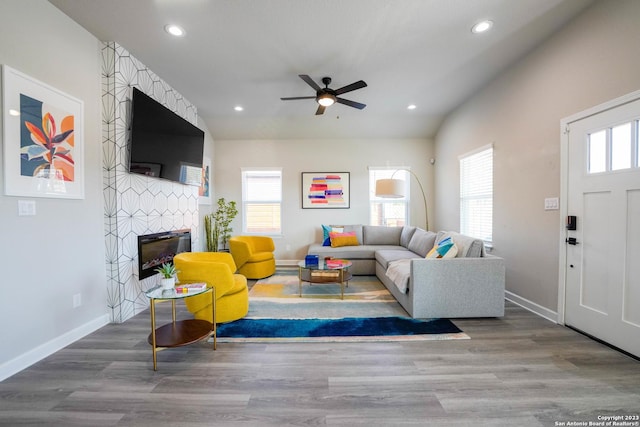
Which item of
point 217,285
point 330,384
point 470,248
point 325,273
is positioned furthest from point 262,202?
point 330,384

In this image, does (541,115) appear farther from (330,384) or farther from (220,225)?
(220,225)

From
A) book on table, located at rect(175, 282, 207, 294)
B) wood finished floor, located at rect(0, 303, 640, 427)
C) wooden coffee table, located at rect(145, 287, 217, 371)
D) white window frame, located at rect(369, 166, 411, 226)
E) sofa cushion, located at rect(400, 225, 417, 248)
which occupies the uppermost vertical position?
white window frame, located at rect(369, 166, 411, 226)

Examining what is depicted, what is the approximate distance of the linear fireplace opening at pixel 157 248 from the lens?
2937 millimetres

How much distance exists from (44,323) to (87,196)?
1.15m

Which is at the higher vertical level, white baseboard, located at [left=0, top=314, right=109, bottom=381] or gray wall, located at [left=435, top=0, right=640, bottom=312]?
gray wall, located at [left=435, top=0, right=640, bottom=312]

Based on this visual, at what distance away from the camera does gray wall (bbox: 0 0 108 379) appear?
5.90ft

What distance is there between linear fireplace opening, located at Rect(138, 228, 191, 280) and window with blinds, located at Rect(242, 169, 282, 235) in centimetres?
176

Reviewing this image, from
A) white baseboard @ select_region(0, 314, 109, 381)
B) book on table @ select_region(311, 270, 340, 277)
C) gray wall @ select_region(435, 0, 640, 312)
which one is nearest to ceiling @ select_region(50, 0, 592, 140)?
gray wall @ select_region(435, 0, 640, 312)

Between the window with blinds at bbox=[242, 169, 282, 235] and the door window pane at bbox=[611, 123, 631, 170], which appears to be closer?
the door window pane at bbox=[611, 123, 631, 170]

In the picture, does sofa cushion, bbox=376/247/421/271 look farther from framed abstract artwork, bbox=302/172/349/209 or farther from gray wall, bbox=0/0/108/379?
gray wall, bbox=0/0/108/379

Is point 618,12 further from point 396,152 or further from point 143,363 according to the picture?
point 143,363

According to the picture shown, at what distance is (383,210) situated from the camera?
216 inches

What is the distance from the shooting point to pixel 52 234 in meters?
2.09

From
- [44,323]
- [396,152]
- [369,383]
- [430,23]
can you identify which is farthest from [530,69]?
[44,323]
